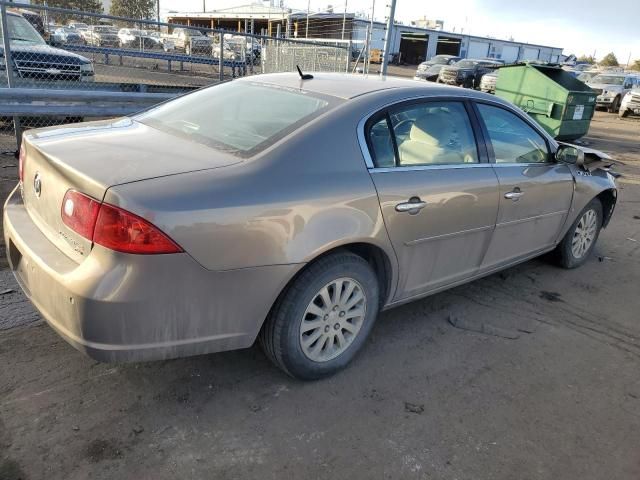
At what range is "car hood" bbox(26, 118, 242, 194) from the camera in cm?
232

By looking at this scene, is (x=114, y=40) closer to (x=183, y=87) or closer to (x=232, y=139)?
(x=183, y=87)

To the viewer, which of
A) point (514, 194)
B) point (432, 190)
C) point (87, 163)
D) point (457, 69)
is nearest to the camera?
point (87, 163)

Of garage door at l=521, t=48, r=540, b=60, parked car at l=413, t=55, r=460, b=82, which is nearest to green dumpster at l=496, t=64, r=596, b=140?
parked car at l=413, t=55, r=460, b=82

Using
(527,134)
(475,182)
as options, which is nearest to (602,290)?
(527,134)

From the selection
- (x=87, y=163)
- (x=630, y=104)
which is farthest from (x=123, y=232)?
(x=630, y=104)

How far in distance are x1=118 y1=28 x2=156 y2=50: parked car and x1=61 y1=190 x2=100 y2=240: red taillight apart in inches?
411

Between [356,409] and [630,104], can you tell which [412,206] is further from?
[630,104]

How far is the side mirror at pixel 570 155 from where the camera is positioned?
4223mm

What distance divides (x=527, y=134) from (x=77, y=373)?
3480mm

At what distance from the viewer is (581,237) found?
486 centimetres

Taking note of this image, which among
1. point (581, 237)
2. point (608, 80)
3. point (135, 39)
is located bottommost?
point (581, 237)

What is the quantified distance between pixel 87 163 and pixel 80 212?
0.85 feet

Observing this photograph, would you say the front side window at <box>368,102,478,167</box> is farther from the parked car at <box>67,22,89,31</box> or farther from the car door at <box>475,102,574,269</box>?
the parked car at <box>67,22,89,31</box>

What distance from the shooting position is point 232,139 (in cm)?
282
